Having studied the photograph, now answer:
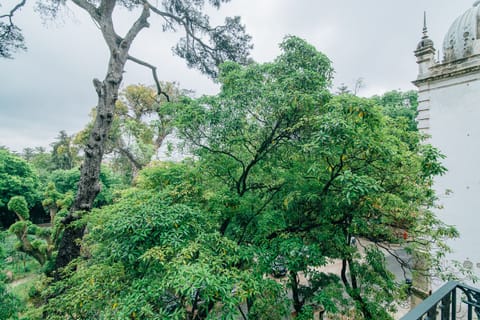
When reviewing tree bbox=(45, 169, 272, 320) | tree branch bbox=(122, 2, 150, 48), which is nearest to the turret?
tree bbox=(45, 169, 272, 320)

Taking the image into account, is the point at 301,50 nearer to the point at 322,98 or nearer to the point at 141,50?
the point at 322,98

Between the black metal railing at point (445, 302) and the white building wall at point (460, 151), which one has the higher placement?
the white building wall at point (460, 151)

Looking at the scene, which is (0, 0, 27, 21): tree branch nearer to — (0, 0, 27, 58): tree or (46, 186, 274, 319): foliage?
(0, 0, 27, 58): tree

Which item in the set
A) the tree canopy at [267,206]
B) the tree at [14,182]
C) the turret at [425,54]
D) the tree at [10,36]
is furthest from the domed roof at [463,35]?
the tree at [14,182]

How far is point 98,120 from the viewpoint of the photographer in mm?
5492

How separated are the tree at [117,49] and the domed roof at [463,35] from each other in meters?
5.46

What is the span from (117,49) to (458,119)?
8773 millimetres

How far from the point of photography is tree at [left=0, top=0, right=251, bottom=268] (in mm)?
5168

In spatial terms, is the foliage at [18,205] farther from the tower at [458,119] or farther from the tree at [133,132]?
the tower at [458,119]

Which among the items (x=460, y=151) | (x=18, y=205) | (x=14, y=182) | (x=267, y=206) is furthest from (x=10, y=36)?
(x=460, y=151)

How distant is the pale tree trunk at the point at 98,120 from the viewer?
4973mm

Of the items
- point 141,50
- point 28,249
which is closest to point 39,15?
point 141,50

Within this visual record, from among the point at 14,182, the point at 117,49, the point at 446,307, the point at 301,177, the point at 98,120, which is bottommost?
the point at 14,182

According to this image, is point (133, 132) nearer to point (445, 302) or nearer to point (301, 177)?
point (301, 177)
